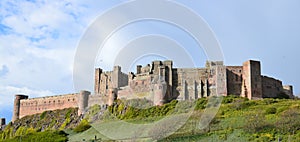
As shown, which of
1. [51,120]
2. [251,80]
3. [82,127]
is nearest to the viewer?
[82,127]

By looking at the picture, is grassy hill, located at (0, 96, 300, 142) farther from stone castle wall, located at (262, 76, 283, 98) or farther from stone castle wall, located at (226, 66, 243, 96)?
stone castle wall, located at (262, 76, 283, 98)

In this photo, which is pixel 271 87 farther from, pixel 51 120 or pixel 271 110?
pixel 51 120

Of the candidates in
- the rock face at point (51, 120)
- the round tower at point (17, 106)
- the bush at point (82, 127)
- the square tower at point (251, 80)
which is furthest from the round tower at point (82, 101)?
the square tower at point (251, 80)

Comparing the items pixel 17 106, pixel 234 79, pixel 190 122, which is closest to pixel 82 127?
pixel 190 122

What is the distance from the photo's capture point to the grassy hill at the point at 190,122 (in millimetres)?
38375

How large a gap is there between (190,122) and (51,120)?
37.5m

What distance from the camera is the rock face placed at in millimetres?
72750

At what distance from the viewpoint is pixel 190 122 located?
152ft

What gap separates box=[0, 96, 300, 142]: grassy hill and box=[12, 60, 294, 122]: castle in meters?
2.27

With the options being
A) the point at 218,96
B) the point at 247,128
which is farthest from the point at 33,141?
the point at 247,128

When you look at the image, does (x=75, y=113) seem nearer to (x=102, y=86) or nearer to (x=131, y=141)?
(x=102, y=86)

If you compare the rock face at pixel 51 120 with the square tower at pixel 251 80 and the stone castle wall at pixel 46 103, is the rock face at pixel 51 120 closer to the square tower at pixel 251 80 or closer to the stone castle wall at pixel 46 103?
the stone castle wall at pixel 46 103

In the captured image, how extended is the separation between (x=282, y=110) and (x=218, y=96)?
15675 mm

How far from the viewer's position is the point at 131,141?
1656 inches
